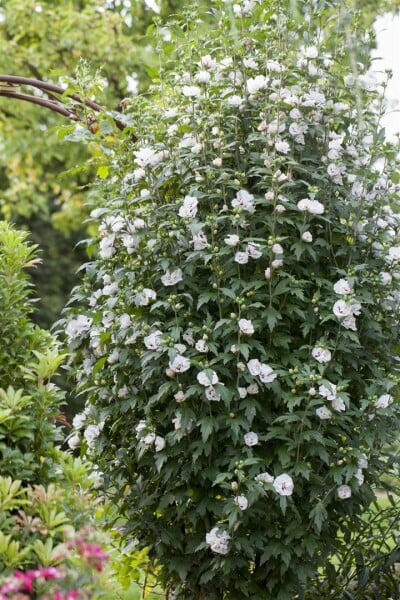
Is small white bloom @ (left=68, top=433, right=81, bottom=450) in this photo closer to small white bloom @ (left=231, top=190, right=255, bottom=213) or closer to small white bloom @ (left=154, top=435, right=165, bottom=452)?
small white bloom @ (left=154, top=435, right=165, bottom=452)

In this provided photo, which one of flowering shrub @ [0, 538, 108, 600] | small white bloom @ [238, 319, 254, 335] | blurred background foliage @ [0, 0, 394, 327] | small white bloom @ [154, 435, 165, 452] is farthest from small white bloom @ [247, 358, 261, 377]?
blurred background foliage @ [0, 0, 394, 327]

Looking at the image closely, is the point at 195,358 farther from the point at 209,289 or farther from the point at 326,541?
the point at 326,541

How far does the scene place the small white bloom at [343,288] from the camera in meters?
3.28

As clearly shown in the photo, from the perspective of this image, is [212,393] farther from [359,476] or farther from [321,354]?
[359,476]

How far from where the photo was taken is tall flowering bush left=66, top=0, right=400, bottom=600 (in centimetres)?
326

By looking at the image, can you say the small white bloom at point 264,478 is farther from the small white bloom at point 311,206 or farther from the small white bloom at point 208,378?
the small white bloom at point 311,206

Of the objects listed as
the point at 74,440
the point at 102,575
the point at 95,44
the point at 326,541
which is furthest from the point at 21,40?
the point at 102,575

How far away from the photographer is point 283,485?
3.19 m

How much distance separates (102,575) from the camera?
7.52ft

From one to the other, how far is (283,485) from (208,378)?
1.57 ft

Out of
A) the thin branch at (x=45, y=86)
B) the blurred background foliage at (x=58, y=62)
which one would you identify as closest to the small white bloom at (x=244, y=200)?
the thin branch at (x=45, y=86)

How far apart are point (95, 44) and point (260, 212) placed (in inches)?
275

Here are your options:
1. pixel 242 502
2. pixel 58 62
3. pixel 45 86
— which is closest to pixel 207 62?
pixel 45 86

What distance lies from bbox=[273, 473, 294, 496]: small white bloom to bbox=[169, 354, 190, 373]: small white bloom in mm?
528
